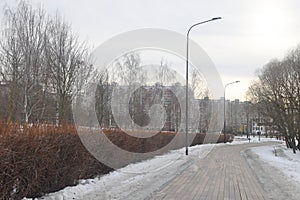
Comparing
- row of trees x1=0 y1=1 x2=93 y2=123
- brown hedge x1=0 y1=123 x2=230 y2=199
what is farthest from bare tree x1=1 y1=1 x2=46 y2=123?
brown hedge x1=0 y1=123 x2=230 y2=199

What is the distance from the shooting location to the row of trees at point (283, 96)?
37438 millimetres

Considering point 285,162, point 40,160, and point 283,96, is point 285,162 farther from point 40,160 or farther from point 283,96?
point 40,160

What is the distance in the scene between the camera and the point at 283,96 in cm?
3803

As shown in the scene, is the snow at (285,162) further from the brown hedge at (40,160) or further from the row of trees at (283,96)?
the brown hedge at (40,160)

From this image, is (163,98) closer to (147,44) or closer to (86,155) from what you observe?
(147,44)

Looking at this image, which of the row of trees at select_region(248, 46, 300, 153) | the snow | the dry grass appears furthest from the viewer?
the row of trees at select_region(248, 46, 300, 153)

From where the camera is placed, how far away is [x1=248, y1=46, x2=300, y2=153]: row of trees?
37.4 metres

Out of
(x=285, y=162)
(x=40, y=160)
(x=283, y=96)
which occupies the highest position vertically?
(x=283, y=96)

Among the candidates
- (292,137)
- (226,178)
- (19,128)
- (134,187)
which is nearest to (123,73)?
(292,137)

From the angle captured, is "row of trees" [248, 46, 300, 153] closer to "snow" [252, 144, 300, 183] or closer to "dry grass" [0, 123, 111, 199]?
"snow" [252, 144, 300, 183]

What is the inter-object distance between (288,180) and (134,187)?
6.16 meters

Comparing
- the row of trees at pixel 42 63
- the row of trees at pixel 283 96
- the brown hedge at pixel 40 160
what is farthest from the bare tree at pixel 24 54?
the row of trees at pixel 283 96

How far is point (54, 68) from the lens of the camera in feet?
74.7

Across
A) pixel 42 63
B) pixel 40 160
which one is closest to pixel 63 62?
pixel 42 63
